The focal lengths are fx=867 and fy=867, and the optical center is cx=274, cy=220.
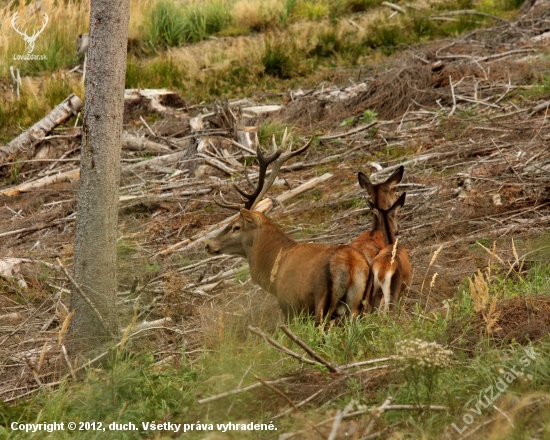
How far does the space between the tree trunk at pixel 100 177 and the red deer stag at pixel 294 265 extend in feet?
4.23

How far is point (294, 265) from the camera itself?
739 centimetres

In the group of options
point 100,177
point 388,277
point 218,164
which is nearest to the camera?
point 100,177

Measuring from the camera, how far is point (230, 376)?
5281 millimetres

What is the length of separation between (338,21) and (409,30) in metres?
1.97

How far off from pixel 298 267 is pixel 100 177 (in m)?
1.89

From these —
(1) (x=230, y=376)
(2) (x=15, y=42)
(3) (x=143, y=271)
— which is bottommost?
(3) (x=143, y=271)

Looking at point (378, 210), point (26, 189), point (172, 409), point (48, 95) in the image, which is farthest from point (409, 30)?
point (172, 409)

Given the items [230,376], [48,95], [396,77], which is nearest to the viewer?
[230,376]

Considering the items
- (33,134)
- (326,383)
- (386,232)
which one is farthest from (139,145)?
(326,383)

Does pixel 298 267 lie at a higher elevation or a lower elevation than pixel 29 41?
lower

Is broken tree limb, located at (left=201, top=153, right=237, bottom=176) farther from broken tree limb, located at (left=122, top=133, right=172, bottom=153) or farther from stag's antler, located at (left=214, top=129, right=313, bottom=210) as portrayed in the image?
stag's antler, located at (left=214, top=129, right=313, bottom=210)

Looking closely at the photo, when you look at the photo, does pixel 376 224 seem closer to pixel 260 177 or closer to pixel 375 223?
pixel 375 223

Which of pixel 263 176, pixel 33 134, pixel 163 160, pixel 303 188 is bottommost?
pixel 303 188

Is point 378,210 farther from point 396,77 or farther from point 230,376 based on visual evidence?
point 396,77
